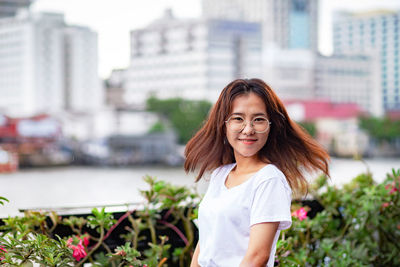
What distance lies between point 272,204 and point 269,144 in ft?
0.52

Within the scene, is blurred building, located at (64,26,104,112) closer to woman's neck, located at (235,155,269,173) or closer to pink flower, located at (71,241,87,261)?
pink flower, located at (71,241,87,261)

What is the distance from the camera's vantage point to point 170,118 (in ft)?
142

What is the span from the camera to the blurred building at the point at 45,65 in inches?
1895

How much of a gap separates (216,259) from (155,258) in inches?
18.9

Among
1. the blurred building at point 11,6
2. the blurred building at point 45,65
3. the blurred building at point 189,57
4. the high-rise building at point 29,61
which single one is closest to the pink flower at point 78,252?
the blurred building at point 45,65

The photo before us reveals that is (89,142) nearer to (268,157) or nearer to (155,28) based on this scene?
(155,28)

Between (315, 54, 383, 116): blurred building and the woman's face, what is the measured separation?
5661 cm

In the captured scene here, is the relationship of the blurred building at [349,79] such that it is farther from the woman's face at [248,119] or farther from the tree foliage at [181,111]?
the woman's face at [248,119]

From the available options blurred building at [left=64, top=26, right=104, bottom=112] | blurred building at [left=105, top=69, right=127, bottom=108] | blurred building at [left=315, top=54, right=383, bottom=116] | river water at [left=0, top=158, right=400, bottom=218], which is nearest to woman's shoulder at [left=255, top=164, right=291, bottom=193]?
river water at [left=0, top=158, right=400, bottom=218]

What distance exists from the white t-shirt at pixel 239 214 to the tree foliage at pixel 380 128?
44.6m

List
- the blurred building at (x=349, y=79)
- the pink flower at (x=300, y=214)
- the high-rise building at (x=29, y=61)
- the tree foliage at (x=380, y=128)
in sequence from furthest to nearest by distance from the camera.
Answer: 1. the blurred building at (x=349, y=79)
2. the high-rise building at (x=29, y=61)
3. the tree foliage at (x=380, y=128)
4. the pink flower at (x=300, y=214)

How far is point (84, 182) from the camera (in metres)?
35.2

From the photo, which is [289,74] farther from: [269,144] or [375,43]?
[269,144]

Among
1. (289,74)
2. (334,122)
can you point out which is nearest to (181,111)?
(334,122)
